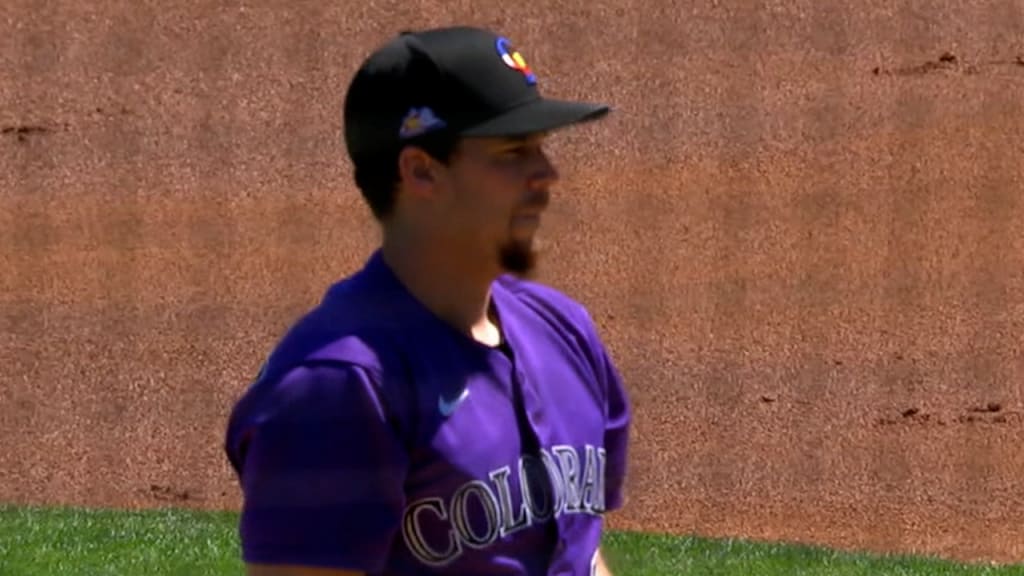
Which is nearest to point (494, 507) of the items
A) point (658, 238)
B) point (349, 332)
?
point (349, 332)

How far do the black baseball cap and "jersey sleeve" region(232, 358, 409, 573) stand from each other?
29 cm

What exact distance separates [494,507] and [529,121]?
414 mm

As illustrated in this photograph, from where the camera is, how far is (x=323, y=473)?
205cm

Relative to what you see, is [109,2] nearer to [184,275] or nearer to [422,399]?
[184,275]

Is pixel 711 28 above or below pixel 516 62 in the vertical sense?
below

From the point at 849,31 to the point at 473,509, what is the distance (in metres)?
8.17

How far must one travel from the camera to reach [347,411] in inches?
81.4

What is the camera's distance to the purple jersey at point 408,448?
6.80 ft

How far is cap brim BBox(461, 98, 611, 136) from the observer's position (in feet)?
7.23

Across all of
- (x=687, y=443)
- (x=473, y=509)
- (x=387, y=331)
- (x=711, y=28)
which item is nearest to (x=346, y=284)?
(x=387, y=331)

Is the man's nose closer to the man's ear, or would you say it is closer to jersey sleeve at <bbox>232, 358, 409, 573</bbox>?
the man's ear

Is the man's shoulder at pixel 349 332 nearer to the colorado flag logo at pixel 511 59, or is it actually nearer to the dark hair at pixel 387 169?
the dark hair at pixel 387 169

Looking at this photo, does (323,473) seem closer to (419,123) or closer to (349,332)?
(349,332)

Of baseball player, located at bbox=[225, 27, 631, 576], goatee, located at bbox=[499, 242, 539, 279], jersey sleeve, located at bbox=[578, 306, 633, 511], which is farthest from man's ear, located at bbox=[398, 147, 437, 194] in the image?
jersey sleeve, located at bbox=[578, 306, 633, 511]
